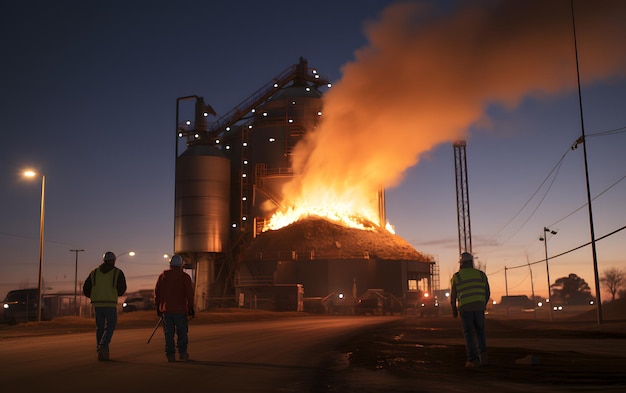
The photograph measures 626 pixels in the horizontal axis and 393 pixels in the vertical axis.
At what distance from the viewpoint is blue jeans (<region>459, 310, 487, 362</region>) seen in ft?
30.6

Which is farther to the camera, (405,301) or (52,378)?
(405,301)

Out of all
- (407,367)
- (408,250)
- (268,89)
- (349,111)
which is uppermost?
(268,89)

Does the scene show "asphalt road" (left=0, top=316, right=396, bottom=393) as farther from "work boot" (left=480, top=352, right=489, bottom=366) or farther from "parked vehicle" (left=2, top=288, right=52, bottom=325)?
"parked vehicle" (left=2, top=288, right=52, bottom=325)

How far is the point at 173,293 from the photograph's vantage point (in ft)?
32.9

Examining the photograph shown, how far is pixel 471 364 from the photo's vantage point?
9219 mm

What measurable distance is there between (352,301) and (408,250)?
14723mm

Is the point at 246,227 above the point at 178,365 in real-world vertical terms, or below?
above

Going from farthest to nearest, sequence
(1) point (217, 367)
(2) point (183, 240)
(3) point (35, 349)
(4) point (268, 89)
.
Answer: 1. (4) point (268, 89)
2. (2) point (183, 240)
3. (3) point (35, 349)
4. (1) point (217, 367)

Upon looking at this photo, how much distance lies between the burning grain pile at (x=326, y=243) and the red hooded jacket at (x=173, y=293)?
54061 mm

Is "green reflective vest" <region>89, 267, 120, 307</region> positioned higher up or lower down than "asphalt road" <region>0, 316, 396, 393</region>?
higher up

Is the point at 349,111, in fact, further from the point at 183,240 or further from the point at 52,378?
the point at 52,378

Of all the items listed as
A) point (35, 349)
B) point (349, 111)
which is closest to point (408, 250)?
point (349, 111)

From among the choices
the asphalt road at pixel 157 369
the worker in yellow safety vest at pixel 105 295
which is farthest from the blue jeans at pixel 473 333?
the worker in yellow safety vest at pixel 105 295

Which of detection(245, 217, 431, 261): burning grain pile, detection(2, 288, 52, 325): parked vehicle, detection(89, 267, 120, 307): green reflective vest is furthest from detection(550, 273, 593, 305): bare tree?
detection(89, 267, 120, 307): green reflective vest
